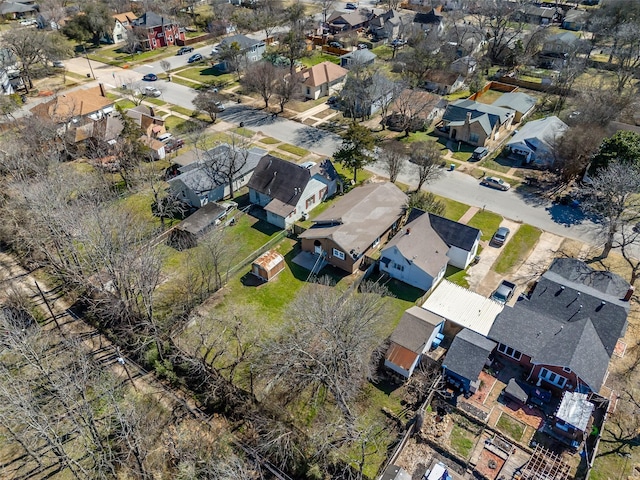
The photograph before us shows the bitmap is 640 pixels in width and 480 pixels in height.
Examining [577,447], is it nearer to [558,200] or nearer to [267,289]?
[267,289]

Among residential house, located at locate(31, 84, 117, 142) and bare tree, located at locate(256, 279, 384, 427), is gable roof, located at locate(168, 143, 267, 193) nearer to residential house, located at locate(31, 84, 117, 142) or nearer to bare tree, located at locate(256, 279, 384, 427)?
residential house, located at locate(31, 84, 117, 142)

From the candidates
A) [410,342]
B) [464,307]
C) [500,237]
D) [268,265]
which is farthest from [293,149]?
[410,342]

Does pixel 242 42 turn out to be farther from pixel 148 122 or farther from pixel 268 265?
pixel 268 265

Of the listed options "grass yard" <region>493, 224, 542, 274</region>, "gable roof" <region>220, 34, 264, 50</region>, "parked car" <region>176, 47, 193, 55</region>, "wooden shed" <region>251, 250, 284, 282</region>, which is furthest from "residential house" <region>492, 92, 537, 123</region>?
"parked car" <region>176, 47, 193, 55</region>

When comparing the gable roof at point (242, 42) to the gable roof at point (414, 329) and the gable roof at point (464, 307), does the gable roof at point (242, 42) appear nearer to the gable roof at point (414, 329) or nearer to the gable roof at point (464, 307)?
the gable roof at point (464, 307)

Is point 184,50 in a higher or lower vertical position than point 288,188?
higher

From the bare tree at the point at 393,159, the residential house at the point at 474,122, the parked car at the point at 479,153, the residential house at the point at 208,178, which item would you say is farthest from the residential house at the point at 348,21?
the residential house at the point at 208,178

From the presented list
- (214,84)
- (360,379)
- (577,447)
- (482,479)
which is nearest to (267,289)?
(360,379)
